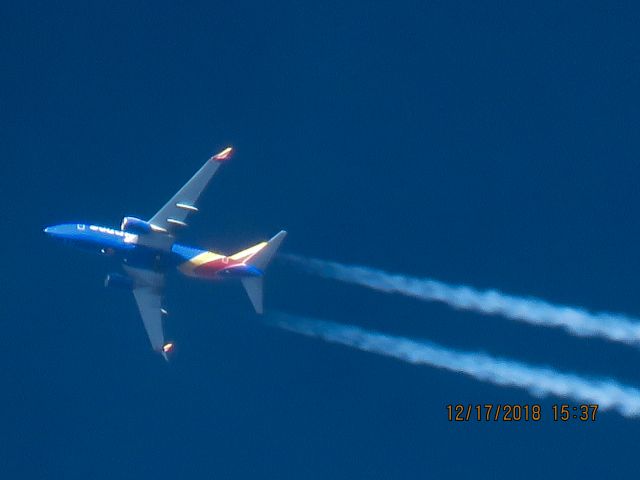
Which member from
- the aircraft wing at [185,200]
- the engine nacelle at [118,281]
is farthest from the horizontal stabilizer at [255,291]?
the engine nacelle at [118,281]

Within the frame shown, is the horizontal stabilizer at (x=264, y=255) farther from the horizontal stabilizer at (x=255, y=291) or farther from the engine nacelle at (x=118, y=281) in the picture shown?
the engine nacelle at (x=118, y=281)

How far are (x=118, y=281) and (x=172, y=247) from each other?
457 cm

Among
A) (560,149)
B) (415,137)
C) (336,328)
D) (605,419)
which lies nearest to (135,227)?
(336,328)

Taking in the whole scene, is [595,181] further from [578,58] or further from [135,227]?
[135,227]

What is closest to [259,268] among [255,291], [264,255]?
[264,255]

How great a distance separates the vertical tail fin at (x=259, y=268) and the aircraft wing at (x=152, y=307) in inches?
277

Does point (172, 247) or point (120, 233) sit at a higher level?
point (120, 233)

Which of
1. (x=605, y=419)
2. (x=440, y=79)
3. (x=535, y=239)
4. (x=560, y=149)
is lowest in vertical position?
(x=605, y=419)

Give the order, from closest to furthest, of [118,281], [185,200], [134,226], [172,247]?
1. [134,226]
2. [185,200]
3. [172,247]
4. [118,281]

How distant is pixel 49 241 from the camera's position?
6925 cm

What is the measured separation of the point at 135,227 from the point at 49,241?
11185 mm

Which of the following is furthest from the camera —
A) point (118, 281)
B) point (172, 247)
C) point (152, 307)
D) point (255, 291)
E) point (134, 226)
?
point (152, 307)

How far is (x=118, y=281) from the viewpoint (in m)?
63.5

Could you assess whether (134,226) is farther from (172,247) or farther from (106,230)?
(172,247)
